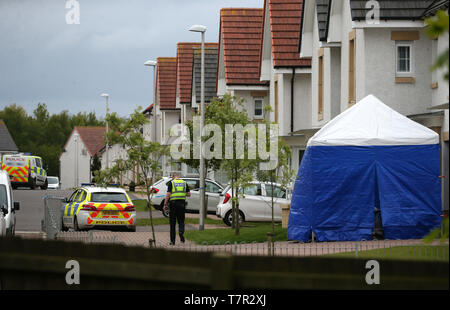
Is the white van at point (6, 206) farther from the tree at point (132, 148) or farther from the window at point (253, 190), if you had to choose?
the window at point (253, 190)

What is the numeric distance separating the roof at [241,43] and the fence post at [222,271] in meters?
35.4

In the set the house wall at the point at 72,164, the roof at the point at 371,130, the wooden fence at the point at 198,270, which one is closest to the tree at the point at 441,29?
the wooden fence at the point at 198,270

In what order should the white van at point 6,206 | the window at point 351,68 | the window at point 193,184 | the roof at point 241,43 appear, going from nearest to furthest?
the white van at point 6,206
the window at point 351,68
the window at point 193,184
the roof at point 241,43

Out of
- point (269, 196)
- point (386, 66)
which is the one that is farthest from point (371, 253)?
point (269, 196)

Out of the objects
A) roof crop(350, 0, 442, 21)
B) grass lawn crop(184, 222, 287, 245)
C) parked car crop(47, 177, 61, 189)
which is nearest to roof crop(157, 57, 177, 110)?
parked car crop(47, 177, 61, 189)

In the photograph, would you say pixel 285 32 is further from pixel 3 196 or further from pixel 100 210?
pixel 3 196

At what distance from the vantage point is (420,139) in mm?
20094

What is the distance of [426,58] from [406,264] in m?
19.5

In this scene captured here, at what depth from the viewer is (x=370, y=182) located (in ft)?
65.9

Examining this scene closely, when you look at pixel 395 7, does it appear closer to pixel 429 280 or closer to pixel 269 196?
pixel 269 196

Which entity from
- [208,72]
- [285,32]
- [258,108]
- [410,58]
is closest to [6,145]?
[208,72]

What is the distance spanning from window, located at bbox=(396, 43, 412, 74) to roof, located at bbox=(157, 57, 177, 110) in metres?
39.8

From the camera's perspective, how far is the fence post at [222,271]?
6094mm

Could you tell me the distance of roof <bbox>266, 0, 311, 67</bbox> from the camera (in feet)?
113
